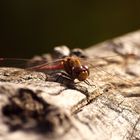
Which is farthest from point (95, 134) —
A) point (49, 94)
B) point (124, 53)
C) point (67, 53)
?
point (124, 53)

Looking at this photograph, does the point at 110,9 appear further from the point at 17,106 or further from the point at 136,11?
the point at 17,106

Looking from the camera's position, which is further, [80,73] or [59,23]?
[59,23]

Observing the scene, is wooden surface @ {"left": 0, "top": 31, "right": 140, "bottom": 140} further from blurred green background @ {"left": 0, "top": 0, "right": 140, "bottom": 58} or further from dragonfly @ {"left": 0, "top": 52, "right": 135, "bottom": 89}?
blurred green background @ {"left": 0, "top": 0, "right": 140, "bottom": 58}

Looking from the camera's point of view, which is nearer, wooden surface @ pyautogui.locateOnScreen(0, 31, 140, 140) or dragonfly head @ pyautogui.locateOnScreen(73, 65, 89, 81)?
wooden surface @ pyautogui.locateOnScreen(0, 31, 140, 140)

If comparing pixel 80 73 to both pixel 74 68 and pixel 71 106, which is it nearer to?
pixel 74 68

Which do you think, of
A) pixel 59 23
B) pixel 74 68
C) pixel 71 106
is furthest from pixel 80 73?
pixel 59 23

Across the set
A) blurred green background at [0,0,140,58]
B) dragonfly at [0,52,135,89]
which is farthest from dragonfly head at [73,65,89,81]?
blurred green background at [0,0,140,58]
